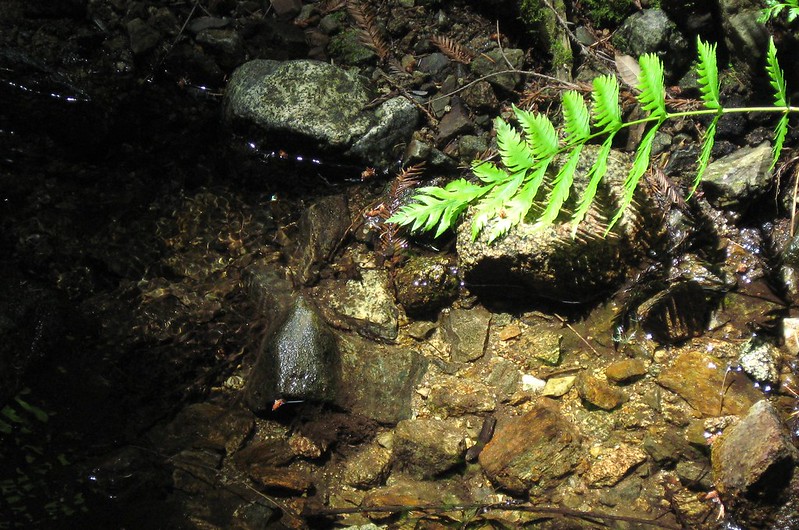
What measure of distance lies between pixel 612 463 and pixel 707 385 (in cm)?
77

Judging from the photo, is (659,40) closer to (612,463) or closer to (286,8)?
(612,463)

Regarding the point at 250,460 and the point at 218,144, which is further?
the point at 218,144

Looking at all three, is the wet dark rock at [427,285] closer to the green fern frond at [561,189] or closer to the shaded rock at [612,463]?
the green fern frond at [561,189]

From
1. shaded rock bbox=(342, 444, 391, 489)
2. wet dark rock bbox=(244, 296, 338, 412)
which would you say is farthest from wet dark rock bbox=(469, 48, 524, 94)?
shaded rock bbox=(342, 444, 391, 489)

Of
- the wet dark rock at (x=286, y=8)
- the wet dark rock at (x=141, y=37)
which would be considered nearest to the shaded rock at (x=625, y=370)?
the wet dark rock at (x=286, y=8)

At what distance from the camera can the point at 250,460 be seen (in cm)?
383

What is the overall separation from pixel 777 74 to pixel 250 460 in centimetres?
374

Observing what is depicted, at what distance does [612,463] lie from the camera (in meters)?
3.56

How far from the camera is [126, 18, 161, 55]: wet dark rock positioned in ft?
16.7

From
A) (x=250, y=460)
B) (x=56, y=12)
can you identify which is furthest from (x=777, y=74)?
(x=56, y=12)

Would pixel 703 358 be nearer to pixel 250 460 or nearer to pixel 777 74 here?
pixel 777 74

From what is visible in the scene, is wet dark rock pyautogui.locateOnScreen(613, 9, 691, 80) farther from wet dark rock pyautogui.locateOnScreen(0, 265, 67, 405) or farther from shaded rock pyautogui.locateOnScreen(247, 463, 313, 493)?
wet dark rock pyautogui.locateOnScreen(0, 265, 67, 405)

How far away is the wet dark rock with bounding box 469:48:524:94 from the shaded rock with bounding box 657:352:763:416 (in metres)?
2.33

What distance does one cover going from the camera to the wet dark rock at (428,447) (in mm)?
3705
